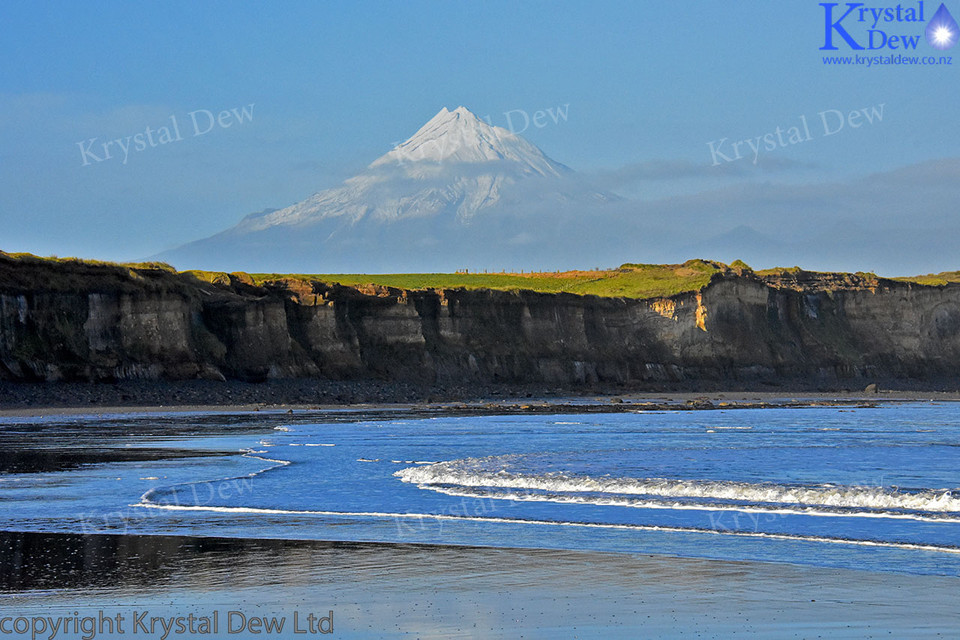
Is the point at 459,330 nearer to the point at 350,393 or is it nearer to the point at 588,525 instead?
the point at 350,393

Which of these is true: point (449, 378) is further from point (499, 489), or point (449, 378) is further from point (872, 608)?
point (872, 608)

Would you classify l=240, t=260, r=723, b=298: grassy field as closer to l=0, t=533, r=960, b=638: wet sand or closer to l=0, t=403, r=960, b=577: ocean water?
l=0, t=403, r=960, b=577: ocean water

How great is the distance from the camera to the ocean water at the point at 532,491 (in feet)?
49.9

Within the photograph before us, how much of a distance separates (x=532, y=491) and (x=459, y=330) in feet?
202

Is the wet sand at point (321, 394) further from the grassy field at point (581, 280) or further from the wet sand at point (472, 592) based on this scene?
the wet sand at point (472, 592)

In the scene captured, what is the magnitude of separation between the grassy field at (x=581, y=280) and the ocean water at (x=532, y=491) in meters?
48.9

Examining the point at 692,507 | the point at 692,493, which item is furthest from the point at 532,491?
the point at 692,507

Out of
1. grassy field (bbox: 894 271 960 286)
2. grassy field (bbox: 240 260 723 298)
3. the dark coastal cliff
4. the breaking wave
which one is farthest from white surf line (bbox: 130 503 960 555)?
grassy field (bbox: 894 271 960 286)

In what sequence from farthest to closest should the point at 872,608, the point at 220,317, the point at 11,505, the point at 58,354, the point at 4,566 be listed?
1. the point at 220,317
2. the point at 58,354
3. the point at 11,505
4. the point at 4,566
5. the point at 872,608

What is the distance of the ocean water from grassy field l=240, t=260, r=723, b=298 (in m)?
48.9

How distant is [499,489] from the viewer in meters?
21.5

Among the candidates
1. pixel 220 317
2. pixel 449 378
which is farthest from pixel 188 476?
pixel 449 378

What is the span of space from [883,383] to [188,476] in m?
85.2

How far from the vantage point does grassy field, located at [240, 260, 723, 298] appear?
93812 millimetres
